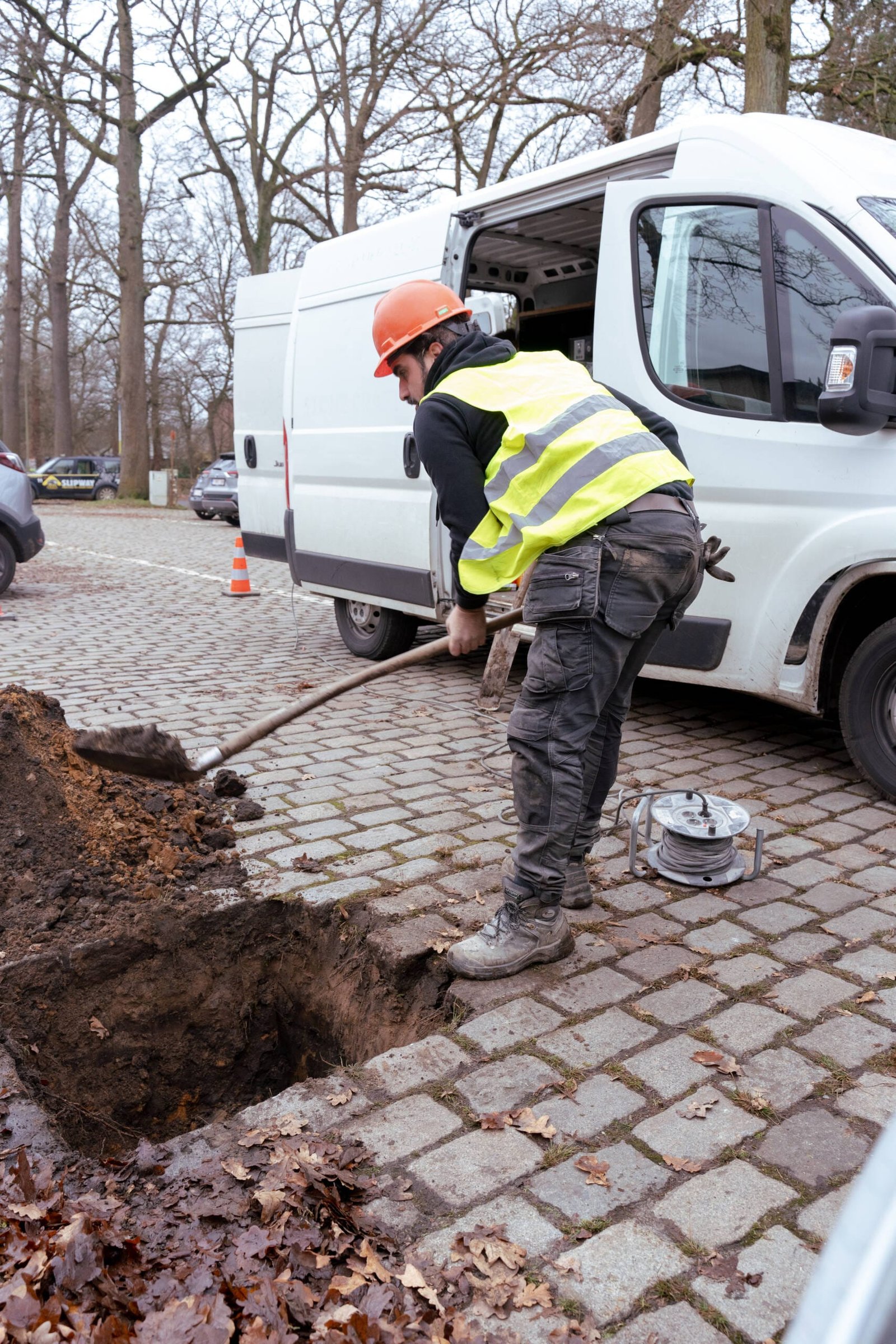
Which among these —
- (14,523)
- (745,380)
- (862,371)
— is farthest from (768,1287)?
(14,523)

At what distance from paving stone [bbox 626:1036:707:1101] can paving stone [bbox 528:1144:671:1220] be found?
0.26 m

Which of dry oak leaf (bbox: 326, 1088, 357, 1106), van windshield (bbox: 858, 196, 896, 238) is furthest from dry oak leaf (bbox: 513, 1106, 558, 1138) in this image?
van windshield (bbox: 858, 196, 896, 238)

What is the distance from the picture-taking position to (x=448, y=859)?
13.2 feet

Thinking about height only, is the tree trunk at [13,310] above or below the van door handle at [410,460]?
above

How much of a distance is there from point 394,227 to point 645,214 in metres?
2.02

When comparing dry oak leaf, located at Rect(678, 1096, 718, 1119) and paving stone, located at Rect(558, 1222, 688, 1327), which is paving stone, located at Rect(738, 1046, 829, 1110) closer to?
dry oak leaf, located at Rect(678, 1096, 718, 1119)

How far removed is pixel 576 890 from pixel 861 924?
3.08ft

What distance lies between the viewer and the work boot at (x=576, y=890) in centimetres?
362

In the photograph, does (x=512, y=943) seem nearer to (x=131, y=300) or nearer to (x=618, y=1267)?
(x=618, y=1267)

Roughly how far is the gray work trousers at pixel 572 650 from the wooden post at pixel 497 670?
3106 millimetres

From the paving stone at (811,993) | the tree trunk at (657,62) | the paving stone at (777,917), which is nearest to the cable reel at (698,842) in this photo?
the paving stone at (777,917)

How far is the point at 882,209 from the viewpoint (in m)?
4.65

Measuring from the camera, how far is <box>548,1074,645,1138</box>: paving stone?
2.50 m

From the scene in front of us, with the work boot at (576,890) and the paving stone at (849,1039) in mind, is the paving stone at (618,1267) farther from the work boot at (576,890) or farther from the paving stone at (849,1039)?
the work boot at (576,890)
